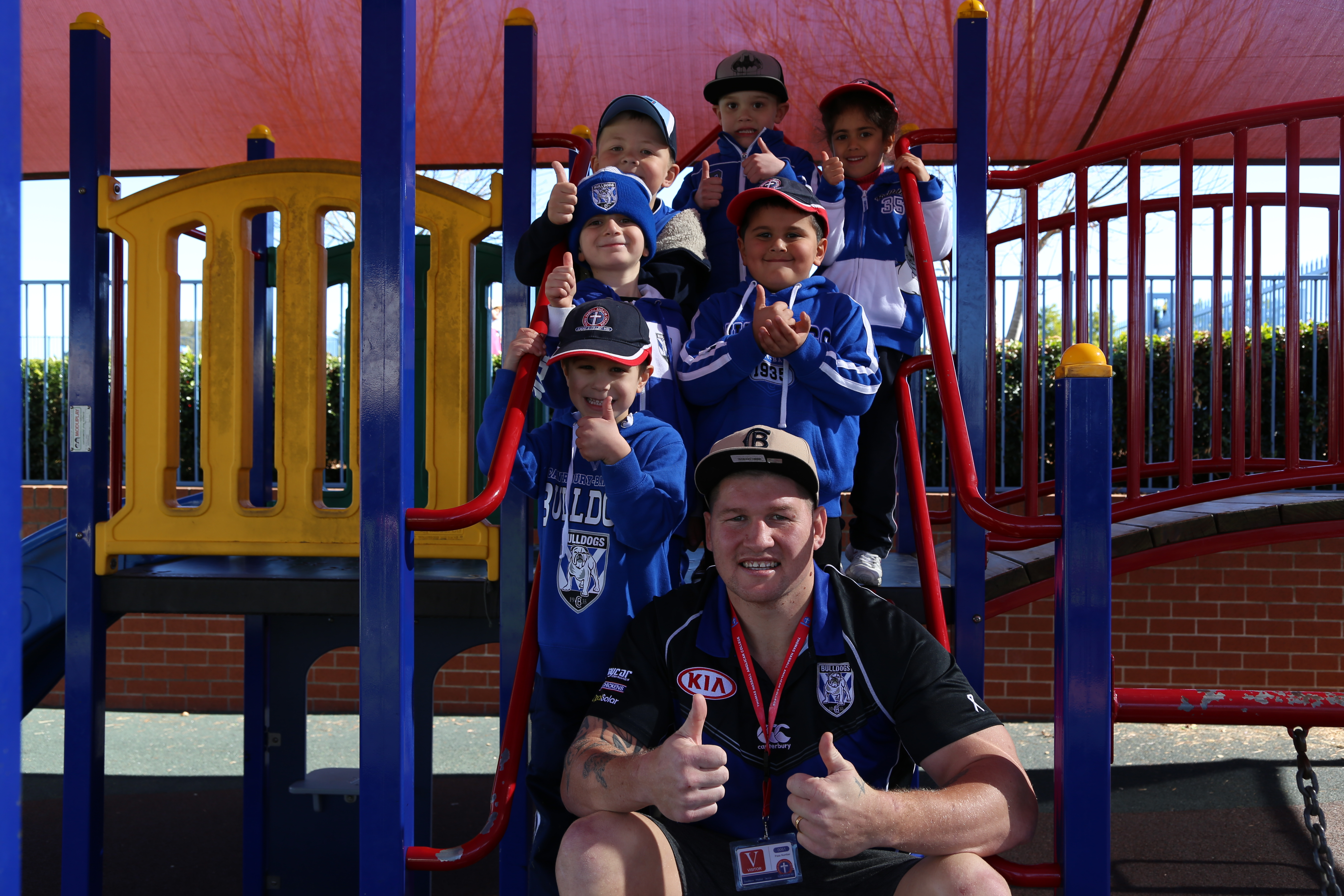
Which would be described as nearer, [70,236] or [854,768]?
[854,768]

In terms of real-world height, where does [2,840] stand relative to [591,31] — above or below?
below

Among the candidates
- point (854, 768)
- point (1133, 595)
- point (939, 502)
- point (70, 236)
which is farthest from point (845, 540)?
point (70, 236)

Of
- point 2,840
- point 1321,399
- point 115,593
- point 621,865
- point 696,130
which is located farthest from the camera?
point 1321,399

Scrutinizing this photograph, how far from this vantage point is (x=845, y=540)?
4480 mm

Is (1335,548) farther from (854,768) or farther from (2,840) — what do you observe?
(2,840)

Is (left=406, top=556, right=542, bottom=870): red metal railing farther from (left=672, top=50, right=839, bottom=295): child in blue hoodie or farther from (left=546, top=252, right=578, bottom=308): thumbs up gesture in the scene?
(left=672, top=50, right=839, bottom=295): child in blue hoodie

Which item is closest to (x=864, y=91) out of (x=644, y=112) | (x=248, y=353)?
(x=644, y=112)

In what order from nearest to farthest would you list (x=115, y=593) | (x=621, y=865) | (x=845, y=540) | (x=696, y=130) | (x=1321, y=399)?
1. (x=621, y=865)
2. (x=115, y=593)
3. (x=845, y=540)
4. (x=696, y=130)
5. (x=1321, y=399)

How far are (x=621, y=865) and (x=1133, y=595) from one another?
15.6 feet

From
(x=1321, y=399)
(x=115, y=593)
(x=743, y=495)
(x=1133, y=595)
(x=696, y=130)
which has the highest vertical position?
(x=696, y=130)

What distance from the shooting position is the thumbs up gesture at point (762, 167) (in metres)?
2.82

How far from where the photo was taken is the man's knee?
1.69m

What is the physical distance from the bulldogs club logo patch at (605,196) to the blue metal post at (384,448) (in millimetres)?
655

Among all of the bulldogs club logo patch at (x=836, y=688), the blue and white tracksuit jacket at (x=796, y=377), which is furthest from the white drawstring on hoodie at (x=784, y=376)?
the bulldogs club logo patch at (x=836, y=688)
